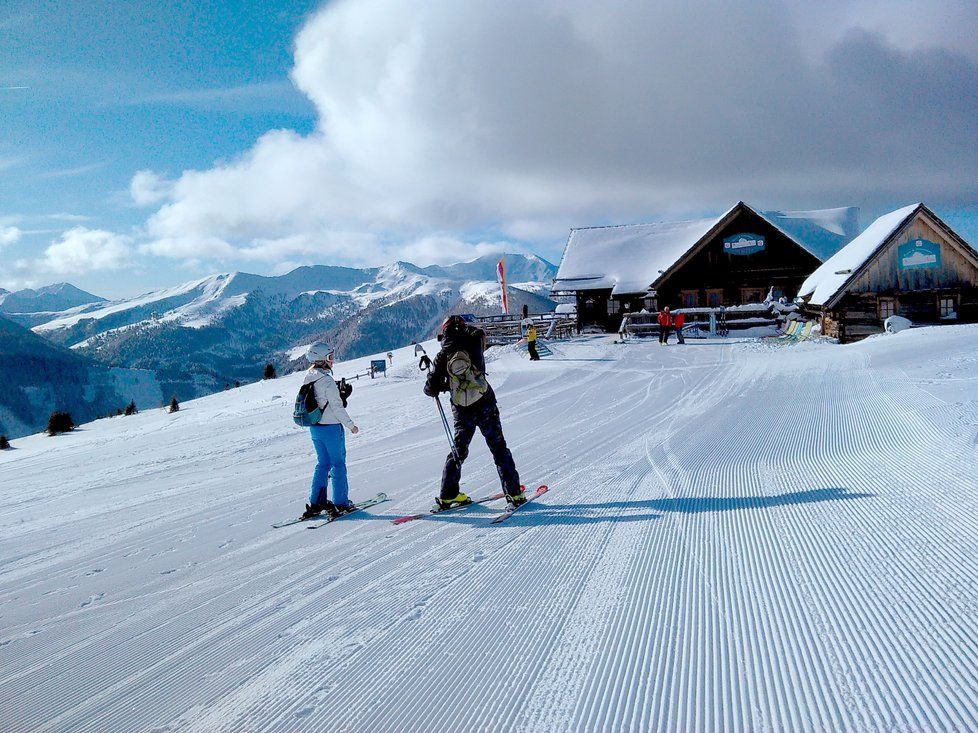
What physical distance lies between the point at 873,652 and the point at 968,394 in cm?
676

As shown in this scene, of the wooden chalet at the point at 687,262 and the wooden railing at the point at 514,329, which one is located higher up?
the wooden chalet at the point at 687,262

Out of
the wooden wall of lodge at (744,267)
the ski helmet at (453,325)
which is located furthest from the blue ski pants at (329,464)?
the wooden wall of lodge at (744,267)

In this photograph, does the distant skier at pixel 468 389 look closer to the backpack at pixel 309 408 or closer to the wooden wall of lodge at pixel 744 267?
the backpack at pixel 309 408

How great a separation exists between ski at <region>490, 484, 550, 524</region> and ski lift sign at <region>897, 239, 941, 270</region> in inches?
865

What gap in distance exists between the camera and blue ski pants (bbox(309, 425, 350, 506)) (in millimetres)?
6188

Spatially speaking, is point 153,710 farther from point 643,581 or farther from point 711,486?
point 711,486

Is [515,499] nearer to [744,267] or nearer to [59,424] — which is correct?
[59,424]

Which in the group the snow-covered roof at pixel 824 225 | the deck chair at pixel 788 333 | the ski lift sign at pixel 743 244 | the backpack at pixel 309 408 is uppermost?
the snow-covered roof at pixel 824 225

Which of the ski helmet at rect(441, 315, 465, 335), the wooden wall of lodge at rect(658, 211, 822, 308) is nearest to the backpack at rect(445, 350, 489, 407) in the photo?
the ski helmet at rect(441, 315, 465, 335)

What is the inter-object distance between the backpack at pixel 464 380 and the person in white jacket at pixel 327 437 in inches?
47.8

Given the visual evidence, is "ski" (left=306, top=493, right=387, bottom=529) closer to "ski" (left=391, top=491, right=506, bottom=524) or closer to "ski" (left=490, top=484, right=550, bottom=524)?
Answer: "ski" (left=391, top=491, right=506, bottom=524)

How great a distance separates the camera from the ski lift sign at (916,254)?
70.9 ft

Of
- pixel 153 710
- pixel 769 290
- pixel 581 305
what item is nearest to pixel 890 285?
pixel 769 290

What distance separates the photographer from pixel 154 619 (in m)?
4.02
